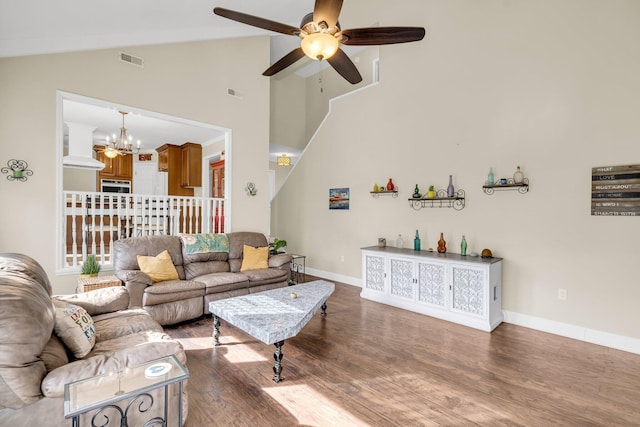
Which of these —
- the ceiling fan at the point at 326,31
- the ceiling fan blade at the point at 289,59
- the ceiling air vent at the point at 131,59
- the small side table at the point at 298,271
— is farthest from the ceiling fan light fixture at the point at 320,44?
the small side table at the point at 298,271

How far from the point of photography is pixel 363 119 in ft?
17.9

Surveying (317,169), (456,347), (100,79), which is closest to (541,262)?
(456,347)

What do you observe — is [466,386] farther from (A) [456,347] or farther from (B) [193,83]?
(B) [193,83]

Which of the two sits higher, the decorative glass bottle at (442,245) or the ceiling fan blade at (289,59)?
the ceiling fan blade at (289,59)

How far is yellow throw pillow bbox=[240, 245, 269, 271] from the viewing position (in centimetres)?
464

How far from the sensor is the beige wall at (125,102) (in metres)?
3.40

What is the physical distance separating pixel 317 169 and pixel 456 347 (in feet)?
13.8

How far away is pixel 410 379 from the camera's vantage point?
8.16 ft

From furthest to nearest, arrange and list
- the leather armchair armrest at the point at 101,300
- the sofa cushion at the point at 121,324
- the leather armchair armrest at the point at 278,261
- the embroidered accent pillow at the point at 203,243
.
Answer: the leather armchair armrest at the point at 278,261
the embroidered accent pillow at the point at 203,243
the leather armchair armrest at the point at 101,300
the sofa cushion at the point at 121,324

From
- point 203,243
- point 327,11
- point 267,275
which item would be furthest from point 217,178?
point 327,11

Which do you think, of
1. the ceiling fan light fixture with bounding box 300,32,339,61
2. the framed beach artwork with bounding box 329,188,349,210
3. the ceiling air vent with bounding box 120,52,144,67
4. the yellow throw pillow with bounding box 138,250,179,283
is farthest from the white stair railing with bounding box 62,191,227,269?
the ceiling fan light fixture with bounding box 300,32,339,61

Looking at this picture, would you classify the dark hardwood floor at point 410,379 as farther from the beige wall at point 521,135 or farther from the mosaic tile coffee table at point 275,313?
the beige wall at point 521,135

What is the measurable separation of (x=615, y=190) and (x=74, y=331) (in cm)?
483

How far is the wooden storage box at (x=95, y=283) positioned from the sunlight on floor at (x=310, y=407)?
2.27 m
